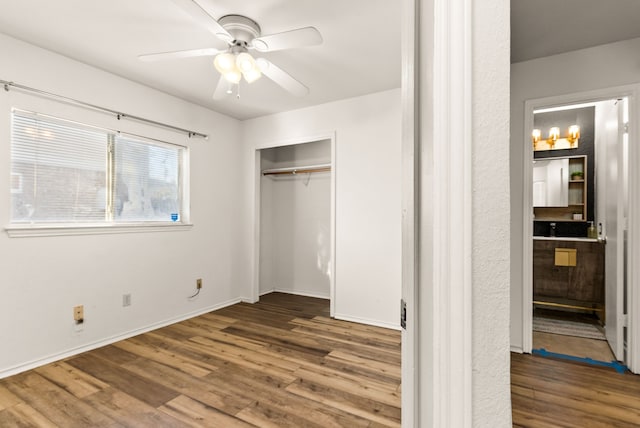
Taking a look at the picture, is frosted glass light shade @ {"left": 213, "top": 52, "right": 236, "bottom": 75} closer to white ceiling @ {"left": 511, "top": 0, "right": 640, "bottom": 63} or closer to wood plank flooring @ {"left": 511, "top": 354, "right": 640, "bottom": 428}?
white ceiling @ {"left": 511, "top": 0, "right": 640, "bottom": 63}

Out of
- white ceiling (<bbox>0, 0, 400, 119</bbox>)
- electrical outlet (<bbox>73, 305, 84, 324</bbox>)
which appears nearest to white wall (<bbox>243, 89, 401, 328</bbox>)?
white ceiling (<bbox>0, 0, 400, 119</bbox>)

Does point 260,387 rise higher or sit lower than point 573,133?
lower

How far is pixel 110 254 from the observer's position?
2.91 metres

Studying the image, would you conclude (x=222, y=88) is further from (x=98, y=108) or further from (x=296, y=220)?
(x=296, y=220)

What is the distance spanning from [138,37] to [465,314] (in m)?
2.78

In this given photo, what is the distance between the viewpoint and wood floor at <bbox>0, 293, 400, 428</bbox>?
1.83 metres

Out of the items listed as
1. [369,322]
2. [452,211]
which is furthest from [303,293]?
[452,211]

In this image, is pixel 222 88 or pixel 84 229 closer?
pixel 222 88

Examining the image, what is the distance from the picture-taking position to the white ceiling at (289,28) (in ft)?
6.45

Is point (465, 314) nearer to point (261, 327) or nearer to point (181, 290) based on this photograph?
point (261, 327)

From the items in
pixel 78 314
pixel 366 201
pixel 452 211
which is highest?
pixel 366 201

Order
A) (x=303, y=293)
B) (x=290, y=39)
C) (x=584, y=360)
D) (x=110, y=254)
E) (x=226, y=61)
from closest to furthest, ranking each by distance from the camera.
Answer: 1. (x=290, y=39)
2. (x=226, y=61)
3. (x=584, y=360)
4. (x=110, y=254)
5. (x=303, y=293)

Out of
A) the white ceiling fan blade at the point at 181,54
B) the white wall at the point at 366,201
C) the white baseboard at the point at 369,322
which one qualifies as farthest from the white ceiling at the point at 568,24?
the white baseboard at the point at 369,322

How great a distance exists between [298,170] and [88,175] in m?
2.51
